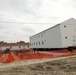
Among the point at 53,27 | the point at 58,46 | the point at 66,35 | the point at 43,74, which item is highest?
the point at 53,27

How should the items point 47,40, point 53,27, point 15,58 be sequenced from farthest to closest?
1. point 47,40
2. point 53,27
3. point 15,58

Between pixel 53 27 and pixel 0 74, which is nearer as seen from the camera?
pixel 0 74

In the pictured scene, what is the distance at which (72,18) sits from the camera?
155 ft

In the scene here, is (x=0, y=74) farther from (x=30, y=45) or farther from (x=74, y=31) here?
(x=30, y=45)

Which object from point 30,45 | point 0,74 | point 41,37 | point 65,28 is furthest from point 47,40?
point 0,74

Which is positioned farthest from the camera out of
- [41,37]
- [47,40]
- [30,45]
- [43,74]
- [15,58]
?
[30,45]

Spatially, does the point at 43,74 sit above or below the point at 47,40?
below

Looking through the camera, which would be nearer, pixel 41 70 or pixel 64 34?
pixel 41 70

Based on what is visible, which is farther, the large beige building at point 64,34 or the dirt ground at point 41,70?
the large beige building at point 64,34

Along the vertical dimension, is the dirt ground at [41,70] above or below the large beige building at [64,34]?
below

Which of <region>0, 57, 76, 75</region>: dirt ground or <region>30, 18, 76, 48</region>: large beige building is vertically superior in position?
<region>30, 18, 76, 48</region>: large beige building

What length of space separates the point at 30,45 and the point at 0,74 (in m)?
66.7

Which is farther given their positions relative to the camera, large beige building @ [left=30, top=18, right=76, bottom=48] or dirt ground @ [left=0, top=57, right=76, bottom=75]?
large beige building @ [left=30, top=18, right=76, bottom=48]

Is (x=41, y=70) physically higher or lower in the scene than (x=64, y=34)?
lower
